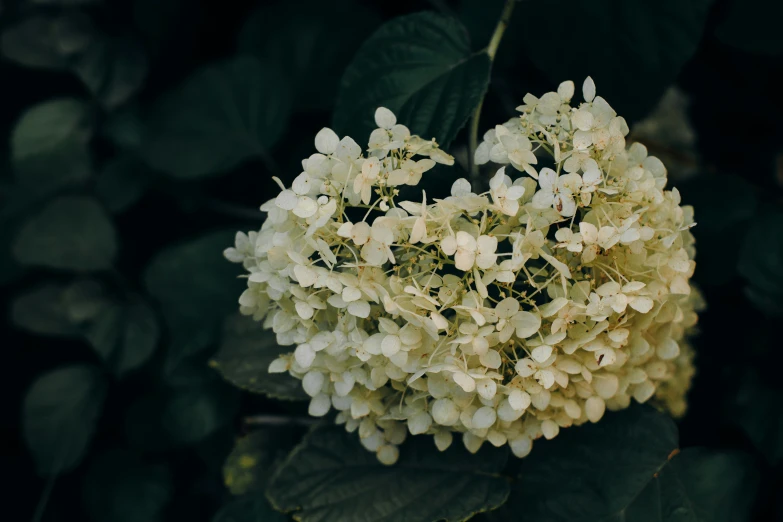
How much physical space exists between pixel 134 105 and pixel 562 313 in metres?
1.02

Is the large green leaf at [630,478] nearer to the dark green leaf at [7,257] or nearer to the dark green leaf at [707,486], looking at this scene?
the dark green leaf at [707,486]

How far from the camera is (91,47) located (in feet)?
4.22

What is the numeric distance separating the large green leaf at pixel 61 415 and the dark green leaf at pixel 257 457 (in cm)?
36

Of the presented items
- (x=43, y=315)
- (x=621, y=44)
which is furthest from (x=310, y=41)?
(x=43, y=315)

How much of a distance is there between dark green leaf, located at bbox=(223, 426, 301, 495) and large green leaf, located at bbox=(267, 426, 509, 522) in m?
0.15

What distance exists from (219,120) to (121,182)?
23 centimetres

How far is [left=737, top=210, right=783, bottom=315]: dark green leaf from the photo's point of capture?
0.95 m

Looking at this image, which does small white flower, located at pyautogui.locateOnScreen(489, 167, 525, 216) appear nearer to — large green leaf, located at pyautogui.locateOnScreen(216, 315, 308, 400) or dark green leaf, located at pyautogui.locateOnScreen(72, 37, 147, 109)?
large green leaf, located at pyautogui.locateOnScreen(216, 315, 308, 400)

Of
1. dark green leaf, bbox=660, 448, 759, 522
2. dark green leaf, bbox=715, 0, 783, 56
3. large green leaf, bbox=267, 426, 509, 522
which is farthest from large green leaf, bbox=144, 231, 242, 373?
dark green leaf, bbox=715, 0, 783, 56

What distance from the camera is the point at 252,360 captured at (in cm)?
93

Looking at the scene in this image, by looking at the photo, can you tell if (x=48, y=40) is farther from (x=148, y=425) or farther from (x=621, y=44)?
(x=621, y=44)

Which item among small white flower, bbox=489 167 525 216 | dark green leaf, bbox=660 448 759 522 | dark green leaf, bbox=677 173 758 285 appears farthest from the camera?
dark green leaf, bbox=677 173 758 285

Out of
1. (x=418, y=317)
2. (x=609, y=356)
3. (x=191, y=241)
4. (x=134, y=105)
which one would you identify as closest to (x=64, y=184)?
(x=134, y=105)

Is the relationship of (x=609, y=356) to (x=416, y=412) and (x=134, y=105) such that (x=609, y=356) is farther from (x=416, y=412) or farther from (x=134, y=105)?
(x=134, y=105)
